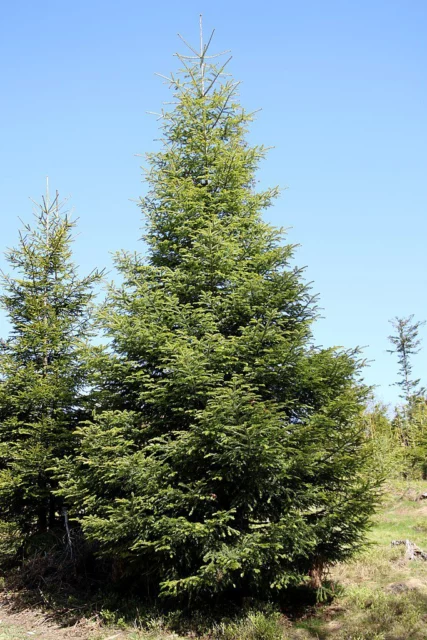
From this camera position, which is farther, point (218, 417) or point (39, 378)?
point (39, 378)

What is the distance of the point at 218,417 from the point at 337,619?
3.63m

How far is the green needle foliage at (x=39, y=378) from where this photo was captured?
413 inches

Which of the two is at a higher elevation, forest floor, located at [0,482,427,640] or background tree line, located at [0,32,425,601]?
background tree line, located at [0,32,425,601]

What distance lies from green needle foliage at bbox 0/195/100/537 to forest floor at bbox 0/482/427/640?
6.64ft

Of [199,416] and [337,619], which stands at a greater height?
[199,416]

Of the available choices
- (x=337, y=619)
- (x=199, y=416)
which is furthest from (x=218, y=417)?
(x=337, y=619)

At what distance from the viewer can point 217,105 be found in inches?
405

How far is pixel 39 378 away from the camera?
36.9ft

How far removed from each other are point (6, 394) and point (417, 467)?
1787 centimetres

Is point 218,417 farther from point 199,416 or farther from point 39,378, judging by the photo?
point 39,378

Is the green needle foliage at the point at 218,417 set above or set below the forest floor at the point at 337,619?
above

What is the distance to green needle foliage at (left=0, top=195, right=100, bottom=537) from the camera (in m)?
A: 10.5

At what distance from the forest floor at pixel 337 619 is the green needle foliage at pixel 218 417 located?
0.59 m

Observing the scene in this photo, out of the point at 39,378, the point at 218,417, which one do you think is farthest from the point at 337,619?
the point at 39,378
